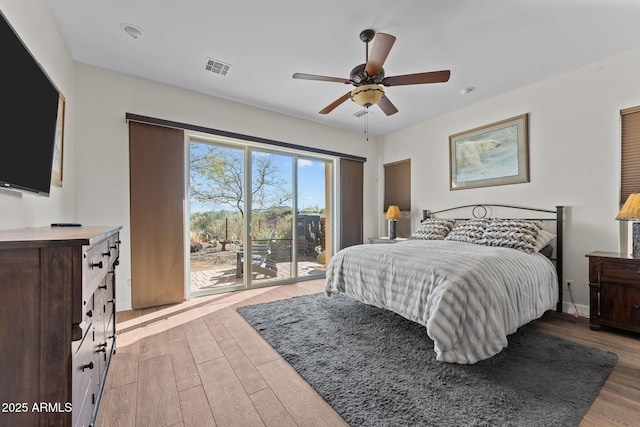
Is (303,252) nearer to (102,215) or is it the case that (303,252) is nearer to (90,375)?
(102,215)

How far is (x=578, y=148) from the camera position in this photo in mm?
3021

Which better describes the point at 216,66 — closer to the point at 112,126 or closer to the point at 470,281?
the point at 112,126

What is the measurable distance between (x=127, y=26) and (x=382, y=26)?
220 cm

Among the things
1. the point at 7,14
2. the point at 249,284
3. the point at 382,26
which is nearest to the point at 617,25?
the point at 382,26

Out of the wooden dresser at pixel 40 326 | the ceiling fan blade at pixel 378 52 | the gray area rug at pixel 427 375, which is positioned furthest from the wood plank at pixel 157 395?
the ceiling fan blade at pixel 378 52

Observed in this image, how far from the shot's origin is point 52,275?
0.92 meters

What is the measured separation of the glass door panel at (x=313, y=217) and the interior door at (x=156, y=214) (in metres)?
1.85

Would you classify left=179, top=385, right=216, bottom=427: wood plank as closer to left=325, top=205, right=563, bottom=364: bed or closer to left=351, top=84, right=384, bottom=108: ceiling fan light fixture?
left=325, top=205, right=563, bottom=364: bed

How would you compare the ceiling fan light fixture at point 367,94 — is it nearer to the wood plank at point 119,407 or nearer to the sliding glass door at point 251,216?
the sliding glass door at point 251,216

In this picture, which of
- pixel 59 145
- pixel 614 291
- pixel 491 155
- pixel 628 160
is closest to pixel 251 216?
pixel 59 145

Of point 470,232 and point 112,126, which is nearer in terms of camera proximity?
point 112,126

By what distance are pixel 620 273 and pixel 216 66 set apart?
441cm

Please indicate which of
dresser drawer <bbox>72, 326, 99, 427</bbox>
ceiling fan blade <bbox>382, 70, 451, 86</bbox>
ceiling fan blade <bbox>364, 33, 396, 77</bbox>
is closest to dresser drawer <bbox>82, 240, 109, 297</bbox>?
dresser drawer <bbox>72, 326, 99, 427</bbox>

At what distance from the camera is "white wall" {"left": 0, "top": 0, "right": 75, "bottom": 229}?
61.9 inches
